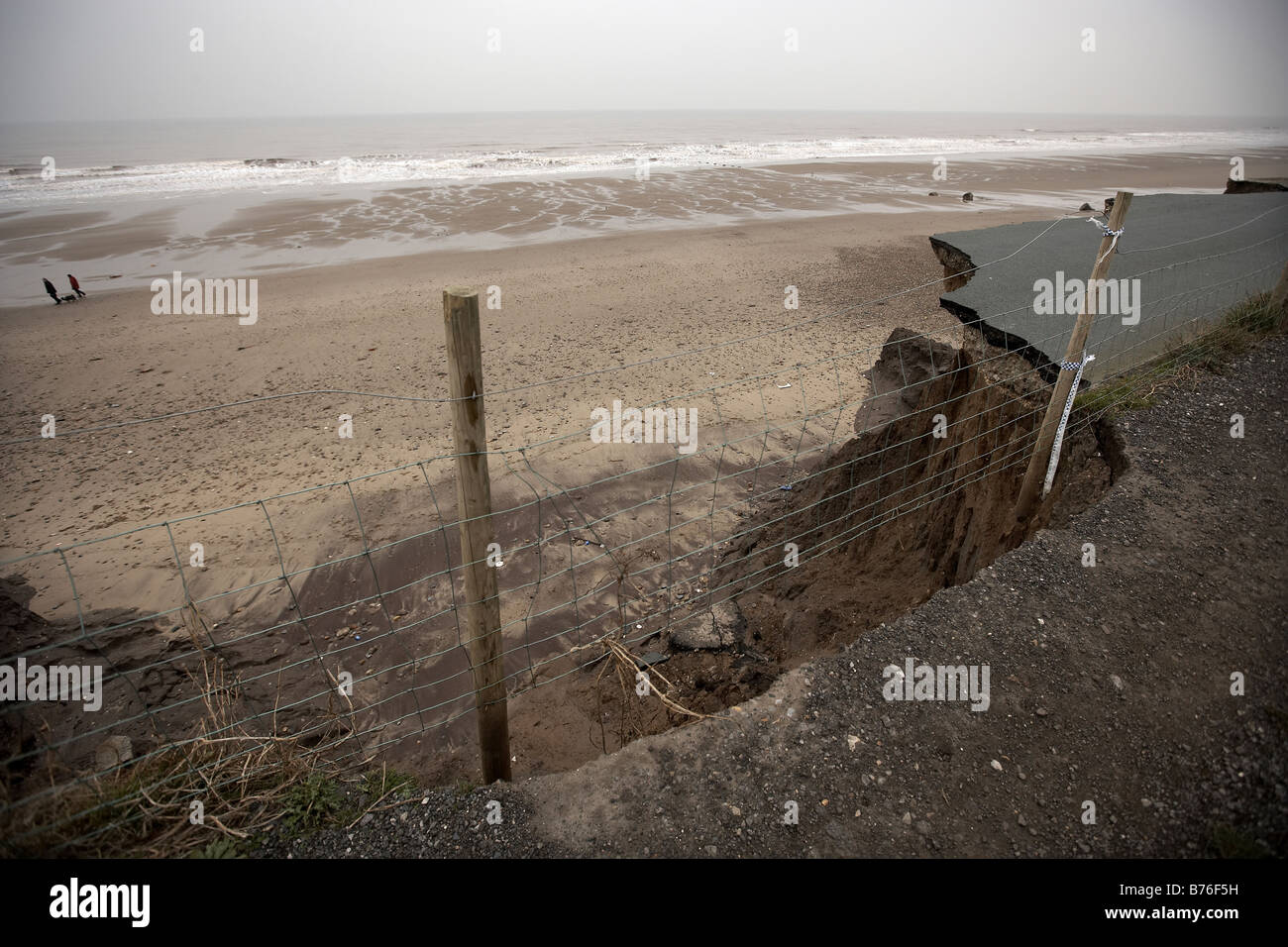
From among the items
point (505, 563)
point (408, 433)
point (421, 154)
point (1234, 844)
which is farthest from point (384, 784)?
point (421, 154)

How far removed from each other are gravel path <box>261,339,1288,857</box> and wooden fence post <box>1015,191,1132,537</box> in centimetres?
89

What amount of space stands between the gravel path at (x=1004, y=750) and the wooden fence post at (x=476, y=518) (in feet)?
1.83

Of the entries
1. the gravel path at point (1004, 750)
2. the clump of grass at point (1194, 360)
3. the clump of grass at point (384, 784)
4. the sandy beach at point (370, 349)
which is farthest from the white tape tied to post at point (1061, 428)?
the clump of grass at point (384, 784)

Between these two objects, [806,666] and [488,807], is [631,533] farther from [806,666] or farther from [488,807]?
[488,807]

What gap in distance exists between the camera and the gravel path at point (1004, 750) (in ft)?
8.25

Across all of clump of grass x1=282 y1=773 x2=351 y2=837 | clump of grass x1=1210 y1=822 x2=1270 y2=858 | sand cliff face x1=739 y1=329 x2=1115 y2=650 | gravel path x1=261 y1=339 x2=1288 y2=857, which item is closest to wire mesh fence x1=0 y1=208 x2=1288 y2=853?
sand cliff face x1=739 y1=329 x2=1115 y2=650

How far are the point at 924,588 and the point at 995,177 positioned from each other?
112 ft

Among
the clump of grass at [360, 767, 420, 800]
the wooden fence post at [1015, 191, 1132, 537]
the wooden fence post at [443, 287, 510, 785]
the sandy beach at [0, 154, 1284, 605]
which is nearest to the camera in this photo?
the wooden fence post at [443, 287, 510, 785]

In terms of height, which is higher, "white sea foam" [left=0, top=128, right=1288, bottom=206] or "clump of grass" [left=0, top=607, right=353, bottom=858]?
"white sea foam" [left=0, top=128, right=1288, bottom=206]

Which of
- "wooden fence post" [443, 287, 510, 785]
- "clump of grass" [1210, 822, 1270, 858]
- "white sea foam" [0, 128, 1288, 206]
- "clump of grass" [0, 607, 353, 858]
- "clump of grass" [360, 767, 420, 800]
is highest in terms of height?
"white sea foam" [0, 128, 1288, 206]

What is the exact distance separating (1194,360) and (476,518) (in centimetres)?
634

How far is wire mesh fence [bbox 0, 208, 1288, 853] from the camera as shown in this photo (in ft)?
15.0

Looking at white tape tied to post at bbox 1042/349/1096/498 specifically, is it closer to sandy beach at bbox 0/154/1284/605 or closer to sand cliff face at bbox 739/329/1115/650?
sand cliff face at bbox 739/329/1115/650

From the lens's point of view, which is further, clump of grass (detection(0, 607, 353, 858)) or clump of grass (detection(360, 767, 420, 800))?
clump of grass (detection(360, 767, 420, 800))
